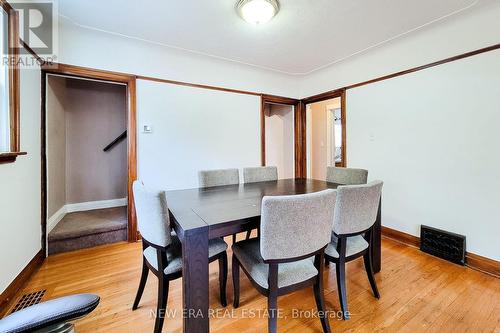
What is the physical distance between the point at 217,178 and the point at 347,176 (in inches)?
54.1

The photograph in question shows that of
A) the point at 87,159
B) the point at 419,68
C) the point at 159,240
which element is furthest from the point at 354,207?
the point at 87,159

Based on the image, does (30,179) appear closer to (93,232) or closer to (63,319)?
(93,232)

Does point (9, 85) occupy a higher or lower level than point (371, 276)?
higher

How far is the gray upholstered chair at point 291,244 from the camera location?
1.12 metres

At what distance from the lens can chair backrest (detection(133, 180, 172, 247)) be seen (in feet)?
3.98

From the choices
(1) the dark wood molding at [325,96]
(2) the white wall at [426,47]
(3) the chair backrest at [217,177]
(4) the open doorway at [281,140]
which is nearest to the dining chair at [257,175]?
(3) the chair backrest at [217,177]

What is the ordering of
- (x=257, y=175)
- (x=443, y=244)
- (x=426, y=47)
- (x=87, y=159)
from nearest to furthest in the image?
1. (x=443, y=244)
2. (x=426, y=47)
3. (x=257, y=175)
4. (x=87, y=159)

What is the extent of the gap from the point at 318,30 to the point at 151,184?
2675mm

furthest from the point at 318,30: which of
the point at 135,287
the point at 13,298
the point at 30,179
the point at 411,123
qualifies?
the point at 13,298

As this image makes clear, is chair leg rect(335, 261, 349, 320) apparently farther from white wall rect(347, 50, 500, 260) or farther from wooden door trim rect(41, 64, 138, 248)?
wooden door trim rect(41, 64, 138, 248)

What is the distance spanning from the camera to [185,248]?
3.56 feet

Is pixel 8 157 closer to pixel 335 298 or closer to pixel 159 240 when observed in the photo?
pixel 159 240

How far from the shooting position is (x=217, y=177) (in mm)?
2334

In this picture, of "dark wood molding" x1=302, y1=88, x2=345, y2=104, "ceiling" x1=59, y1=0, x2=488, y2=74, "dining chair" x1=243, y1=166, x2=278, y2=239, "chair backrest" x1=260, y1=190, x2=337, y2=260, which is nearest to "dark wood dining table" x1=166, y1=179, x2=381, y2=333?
"chair backrest" x1=260, y1=190, x2=337, y2=260
